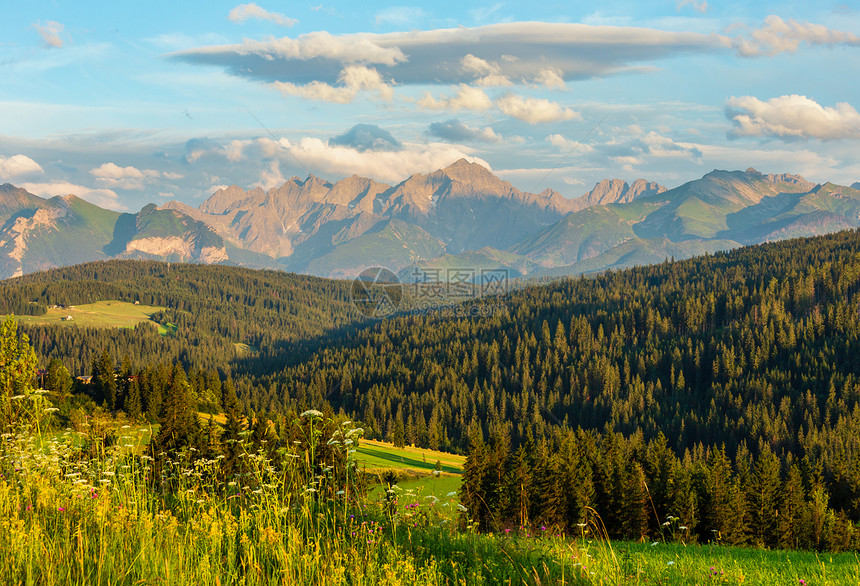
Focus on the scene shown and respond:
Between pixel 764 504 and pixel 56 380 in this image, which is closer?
pixel 764 504

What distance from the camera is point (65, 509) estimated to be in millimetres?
9711

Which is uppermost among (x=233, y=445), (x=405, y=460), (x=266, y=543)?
(x=266, y=543)

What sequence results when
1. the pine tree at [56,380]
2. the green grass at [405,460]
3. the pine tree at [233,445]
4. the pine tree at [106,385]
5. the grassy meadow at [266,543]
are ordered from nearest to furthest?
the grassy meadow at [266,543], the pine tree at [233,445], the pine tree at [56,380], the pine tree at [106,385], the green grass at [405,460]

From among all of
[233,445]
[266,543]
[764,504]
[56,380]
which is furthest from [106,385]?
[266,543]

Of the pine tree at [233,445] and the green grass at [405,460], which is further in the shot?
the green grass at [405,460]

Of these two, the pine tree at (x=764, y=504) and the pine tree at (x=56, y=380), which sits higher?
the pine tree at (x=56, y=380)

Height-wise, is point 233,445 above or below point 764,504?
above

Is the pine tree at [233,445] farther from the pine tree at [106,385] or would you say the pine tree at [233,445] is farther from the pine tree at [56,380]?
the pine tree at [56,380]

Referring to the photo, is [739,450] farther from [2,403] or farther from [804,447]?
[2,403]

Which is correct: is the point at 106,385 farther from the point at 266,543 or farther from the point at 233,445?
the point at 266,543

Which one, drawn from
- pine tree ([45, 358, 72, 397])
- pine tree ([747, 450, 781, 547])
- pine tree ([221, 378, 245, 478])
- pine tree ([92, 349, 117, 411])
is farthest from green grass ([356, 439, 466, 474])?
pine tree ([45, 358, 72, 397])

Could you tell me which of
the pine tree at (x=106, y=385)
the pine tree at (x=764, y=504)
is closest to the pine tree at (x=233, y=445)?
the pine tree at (x=764, y=504)

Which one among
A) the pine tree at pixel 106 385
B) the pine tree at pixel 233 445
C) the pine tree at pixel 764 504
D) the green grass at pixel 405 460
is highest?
the pine tree at pixel 233 445

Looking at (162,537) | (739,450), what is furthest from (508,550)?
(739,450)
